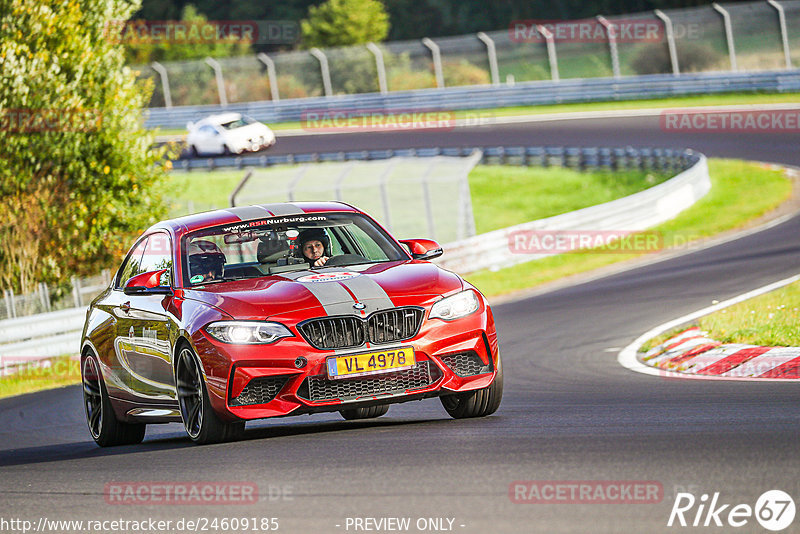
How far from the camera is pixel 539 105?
4434 centimetres

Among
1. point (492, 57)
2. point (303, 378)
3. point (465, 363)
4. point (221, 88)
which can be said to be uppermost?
point (303, 378)

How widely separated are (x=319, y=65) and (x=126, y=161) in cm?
2682

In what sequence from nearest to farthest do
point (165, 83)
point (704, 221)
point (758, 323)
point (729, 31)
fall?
point (758, 323)
point (704, 221)
point (729, 31)
point (165, 83)

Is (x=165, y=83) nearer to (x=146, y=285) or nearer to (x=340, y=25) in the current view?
(x=340, y=25)

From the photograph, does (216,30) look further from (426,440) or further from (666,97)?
(426,440)

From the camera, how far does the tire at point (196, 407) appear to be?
769 cm

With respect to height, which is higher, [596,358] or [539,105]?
[596,358]

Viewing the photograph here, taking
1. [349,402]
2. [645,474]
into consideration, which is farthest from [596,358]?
[645,474]

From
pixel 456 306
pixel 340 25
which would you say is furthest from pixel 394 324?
pixel 340 25

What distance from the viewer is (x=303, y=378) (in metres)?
7.40

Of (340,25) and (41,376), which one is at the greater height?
(41,376)

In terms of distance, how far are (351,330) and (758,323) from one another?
5.45 m

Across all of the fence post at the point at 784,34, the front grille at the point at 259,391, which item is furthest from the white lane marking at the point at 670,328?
the fence post at the point at 784,34

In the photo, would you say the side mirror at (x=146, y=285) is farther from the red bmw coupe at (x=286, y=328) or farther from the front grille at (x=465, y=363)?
the front grille at (x=465, y=363)
